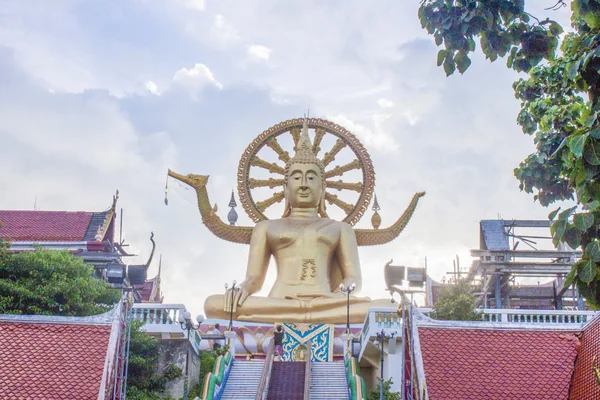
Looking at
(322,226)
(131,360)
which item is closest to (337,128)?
(322,226)

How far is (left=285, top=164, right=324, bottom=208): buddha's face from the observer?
24.6 metres

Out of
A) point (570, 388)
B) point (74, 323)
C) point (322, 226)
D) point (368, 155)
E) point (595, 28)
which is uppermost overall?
point (368, 155)

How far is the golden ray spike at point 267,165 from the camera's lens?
2577 centimetres

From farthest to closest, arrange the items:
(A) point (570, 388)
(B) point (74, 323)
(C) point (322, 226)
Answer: (C) point (322, 226) < (B) point (74, 323) < (A) point (570, 388)

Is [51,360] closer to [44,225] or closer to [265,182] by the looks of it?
[265,182]

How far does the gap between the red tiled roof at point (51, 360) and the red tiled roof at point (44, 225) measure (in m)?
14.4

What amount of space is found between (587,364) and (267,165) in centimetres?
1214

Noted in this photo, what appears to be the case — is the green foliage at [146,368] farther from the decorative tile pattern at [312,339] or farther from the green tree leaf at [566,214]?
the green tree leaf at [566,214]

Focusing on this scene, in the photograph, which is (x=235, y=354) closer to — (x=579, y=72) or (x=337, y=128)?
(x=337, y=128)

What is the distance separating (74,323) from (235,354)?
5497 millimetres

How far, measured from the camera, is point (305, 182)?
24.5 metres

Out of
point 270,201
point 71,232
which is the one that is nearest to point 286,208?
point 270,201

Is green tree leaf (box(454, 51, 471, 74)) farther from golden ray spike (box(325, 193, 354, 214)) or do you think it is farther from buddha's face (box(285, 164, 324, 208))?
golden ray spike (box(325, 193, 354, 214))

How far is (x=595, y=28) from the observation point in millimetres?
9141
